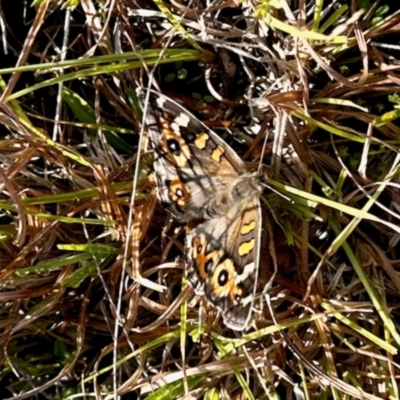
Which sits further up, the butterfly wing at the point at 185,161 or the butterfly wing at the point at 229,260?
the butterfly wing at the point at 185,161

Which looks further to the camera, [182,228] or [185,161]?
[182,228]

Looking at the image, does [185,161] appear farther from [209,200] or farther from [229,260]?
[229,260]

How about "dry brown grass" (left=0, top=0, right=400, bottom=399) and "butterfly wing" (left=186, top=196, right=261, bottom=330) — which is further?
"dry brown grass" (left=0, top=0, right=400, bottom=399)

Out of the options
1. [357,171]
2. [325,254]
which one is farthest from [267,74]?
[325,254]

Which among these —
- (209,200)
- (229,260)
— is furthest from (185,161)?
(229,260)

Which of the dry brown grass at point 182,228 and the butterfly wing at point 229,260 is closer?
the butterfly wing at point 229,260
